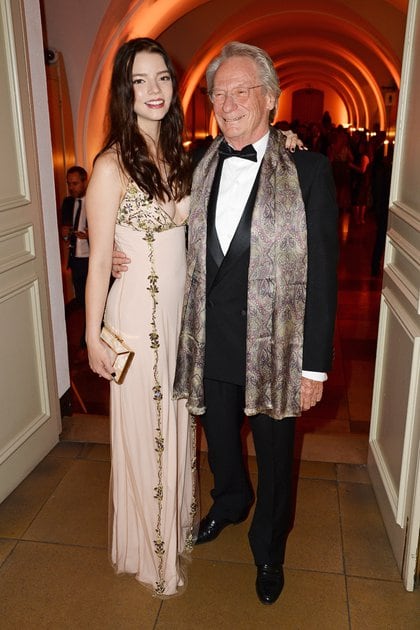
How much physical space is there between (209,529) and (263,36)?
14.4 metres

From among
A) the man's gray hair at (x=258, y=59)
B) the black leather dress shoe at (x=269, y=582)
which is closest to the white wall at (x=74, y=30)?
the man's gray hair at (x=258, y=59)

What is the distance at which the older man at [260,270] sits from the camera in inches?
83.0

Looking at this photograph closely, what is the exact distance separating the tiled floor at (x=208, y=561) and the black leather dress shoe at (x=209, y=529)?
0.12ft

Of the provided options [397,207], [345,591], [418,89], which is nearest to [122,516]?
[345,591]

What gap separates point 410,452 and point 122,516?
4.06 feet

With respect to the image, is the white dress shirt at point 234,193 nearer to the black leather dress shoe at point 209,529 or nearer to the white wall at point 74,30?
the black leather dress shoe at point 209,529

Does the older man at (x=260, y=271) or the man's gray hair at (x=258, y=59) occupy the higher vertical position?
the man's gray hair at (x=258, y=59)

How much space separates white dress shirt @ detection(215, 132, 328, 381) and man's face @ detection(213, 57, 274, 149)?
0.09m

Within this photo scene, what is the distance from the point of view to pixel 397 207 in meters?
2.88

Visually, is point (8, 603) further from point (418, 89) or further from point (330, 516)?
point (418, 89)

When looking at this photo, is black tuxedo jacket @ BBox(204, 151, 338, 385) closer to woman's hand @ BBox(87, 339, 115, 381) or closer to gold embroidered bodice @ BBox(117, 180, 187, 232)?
gold embroidered bodice @ BBox(117, 180, 187, 232)

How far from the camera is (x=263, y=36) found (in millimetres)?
14797

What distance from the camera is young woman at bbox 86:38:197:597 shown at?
2.16 metres

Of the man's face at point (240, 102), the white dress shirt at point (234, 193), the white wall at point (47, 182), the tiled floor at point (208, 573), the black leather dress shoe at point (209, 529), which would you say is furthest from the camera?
the white wall at point (47, 182)
